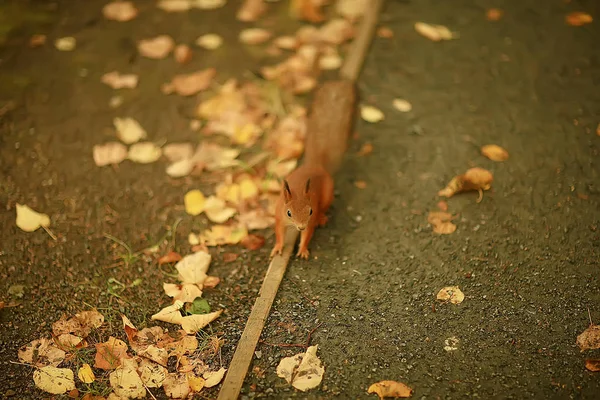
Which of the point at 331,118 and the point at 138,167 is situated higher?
the point at 331,118

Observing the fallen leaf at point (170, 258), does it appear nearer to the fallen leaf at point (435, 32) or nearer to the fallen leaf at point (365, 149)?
the fallen leaf at point (365, 149)

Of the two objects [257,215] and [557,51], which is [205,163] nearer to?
[257,215]

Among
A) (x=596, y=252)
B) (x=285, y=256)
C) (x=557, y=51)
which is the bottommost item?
(x=285, y=256)

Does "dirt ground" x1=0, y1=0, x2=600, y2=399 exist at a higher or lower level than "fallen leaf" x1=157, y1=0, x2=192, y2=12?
lower

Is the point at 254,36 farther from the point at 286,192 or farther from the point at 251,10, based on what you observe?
the point at 286,192

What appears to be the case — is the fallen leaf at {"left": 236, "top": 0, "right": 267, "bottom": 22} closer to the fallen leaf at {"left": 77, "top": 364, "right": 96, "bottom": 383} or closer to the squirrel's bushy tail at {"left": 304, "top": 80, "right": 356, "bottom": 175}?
the squirrel's bushy tail at {"left": 304, "top": 80, "right": 356, "bottom": 175}

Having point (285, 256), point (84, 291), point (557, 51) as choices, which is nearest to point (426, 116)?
point (557, 51)

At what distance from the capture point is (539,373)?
2.43m

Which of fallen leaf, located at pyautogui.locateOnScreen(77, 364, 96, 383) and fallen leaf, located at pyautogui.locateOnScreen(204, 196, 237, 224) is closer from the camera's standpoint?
fallen leaf, located at pyautogui.locateOnScreen(77, 364, 96, 383)

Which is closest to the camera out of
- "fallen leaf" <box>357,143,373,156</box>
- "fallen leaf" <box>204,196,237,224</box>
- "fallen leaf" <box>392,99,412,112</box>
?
"fallen leaf" <box>204,196,237,224</box>

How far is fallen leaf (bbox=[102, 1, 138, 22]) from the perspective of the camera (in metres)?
4.48

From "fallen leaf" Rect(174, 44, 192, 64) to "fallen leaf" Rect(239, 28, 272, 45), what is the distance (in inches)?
15.9

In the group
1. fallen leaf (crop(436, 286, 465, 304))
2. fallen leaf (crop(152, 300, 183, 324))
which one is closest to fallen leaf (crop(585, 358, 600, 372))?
fallen leaf (crop(436, 286, 465, 304))

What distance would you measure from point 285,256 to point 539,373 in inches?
50.4
